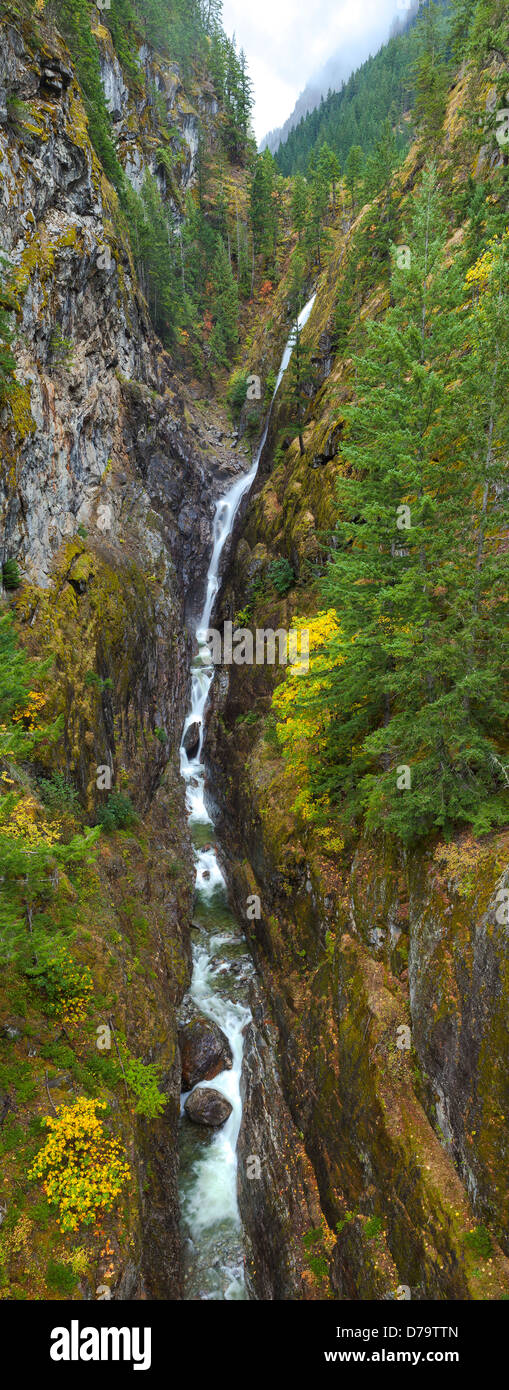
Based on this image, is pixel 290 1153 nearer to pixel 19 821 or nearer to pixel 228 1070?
pixel 228 1070

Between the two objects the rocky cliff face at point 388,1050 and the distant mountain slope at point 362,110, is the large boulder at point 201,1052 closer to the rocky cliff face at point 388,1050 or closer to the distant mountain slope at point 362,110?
the rocky cliff face at point 388,1050

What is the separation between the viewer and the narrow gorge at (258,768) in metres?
9.45

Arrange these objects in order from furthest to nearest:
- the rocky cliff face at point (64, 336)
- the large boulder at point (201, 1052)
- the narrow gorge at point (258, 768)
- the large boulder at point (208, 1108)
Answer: the rocky cliff face at point (64, 336) → the large boulder at point (201, 1052) → the large boulder at point (208, 1108) → the narrow gorge at point (258, 768)

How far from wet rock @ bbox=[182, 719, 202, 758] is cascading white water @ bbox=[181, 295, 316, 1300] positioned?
0.14 m

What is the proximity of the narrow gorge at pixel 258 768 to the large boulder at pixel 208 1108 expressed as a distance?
0.33 ft

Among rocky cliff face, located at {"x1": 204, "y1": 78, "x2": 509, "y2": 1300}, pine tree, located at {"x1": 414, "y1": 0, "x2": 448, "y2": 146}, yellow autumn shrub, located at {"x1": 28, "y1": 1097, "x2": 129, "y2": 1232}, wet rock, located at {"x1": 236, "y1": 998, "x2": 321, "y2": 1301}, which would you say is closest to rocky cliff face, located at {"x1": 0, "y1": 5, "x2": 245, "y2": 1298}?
yellow autumn shrub, located at {"x1": 28, "y1": 1097, "x2": 129, "y2": 1232}

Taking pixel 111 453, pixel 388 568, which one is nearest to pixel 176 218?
pixel 111 453

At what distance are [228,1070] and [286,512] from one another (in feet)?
88.1

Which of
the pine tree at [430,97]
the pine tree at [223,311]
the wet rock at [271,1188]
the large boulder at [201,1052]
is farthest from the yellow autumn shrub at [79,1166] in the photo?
the pine tree at [223,311]

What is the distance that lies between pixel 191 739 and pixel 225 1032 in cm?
1707

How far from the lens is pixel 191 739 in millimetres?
33000

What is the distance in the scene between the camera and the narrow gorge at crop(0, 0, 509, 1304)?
9.45 meters

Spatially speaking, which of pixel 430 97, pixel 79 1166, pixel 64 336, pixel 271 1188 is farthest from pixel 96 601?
pixel 430 97

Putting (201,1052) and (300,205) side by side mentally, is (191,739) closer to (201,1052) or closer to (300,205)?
(201,1052)
